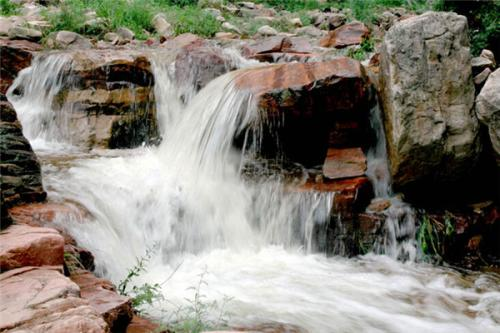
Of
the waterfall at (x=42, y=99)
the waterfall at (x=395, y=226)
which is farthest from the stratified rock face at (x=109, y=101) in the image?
the waterfall at (x=395, y=226)

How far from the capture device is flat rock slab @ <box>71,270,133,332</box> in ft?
8.93

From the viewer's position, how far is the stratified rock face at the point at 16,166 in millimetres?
4078

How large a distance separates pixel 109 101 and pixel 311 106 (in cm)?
314

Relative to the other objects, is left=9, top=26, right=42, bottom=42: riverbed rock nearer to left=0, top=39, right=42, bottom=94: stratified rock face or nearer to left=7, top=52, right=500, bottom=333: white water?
left=0, top=39, right=42, bottom=94: stratified rock face

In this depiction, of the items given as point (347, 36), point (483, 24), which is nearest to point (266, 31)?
point (347, 36)

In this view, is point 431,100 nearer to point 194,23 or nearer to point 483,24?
point 483,24

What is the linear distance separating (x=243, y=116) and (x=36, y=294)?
12.4 feet

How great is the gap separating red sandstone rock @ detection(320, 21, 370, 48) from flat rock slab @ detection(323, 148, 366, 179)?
15.0 ft

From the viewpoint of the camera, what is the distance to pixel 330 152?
5887 mm

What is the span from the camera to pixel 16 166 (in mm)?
4184

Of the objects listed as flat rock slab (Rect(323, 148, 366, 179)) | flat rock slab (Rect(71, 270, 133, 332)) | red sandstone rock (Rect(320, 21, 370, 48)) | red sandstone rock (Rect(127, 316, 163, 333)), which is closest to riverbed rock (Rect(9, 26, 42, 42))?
red sandstone rock (Rect(320, 21, 370, 48))

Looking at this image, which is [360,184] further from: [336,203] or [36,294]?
[36,294]

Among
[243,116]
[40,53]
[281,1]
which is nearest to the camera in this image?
[243,116]

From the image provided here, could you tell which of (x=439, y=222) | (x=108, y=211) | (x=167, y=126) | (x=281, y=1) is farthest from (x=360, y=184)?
(x=281, y=1)
